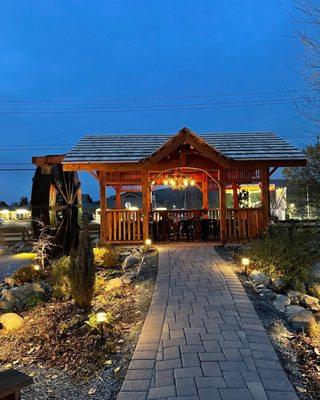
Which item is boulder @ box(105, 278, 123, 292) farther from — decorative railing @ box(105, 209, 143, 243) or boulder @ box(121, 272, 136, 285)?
decorative railing @ box(105, 209, 143, 243)

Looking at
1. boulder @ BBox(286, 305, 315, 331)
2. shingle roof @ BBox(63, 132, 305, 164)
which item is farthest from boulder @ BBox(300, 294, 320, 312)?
shingle roof @ BBox(63, 132, 305, 164)

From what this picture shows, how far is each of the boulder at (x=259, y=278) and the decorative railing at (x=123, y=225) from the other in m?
5.89

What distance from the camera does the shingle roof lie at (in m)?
13.0

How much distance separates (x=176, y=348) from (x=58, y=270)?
17.0 ft

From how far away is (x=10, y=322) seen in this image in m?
7.01

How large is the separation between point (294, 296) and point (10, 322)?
493cm

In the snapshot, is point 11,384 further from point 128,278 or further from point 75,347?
point 128,278

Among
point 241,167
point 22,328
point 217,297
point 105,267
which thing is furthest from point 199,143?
point 22,328

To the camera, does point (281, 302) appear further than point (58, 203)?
No

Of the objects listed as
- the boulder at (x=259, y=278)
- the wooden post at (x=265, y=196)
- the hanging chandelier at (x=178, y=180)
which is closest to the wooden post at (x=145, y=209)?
the hanging chandelier at (x=178, y=180)

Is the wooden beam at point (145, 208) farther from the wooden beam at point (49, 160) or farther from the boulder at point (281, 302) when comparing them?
the boulder at point (281, 302)

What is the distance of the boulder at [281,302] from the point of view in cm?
634

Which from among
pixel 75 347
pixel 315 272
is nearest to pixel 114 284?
pixel 75 347

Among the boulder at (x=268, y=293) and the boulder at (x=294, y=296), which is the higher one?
the boulder at (x=268, y=293)
